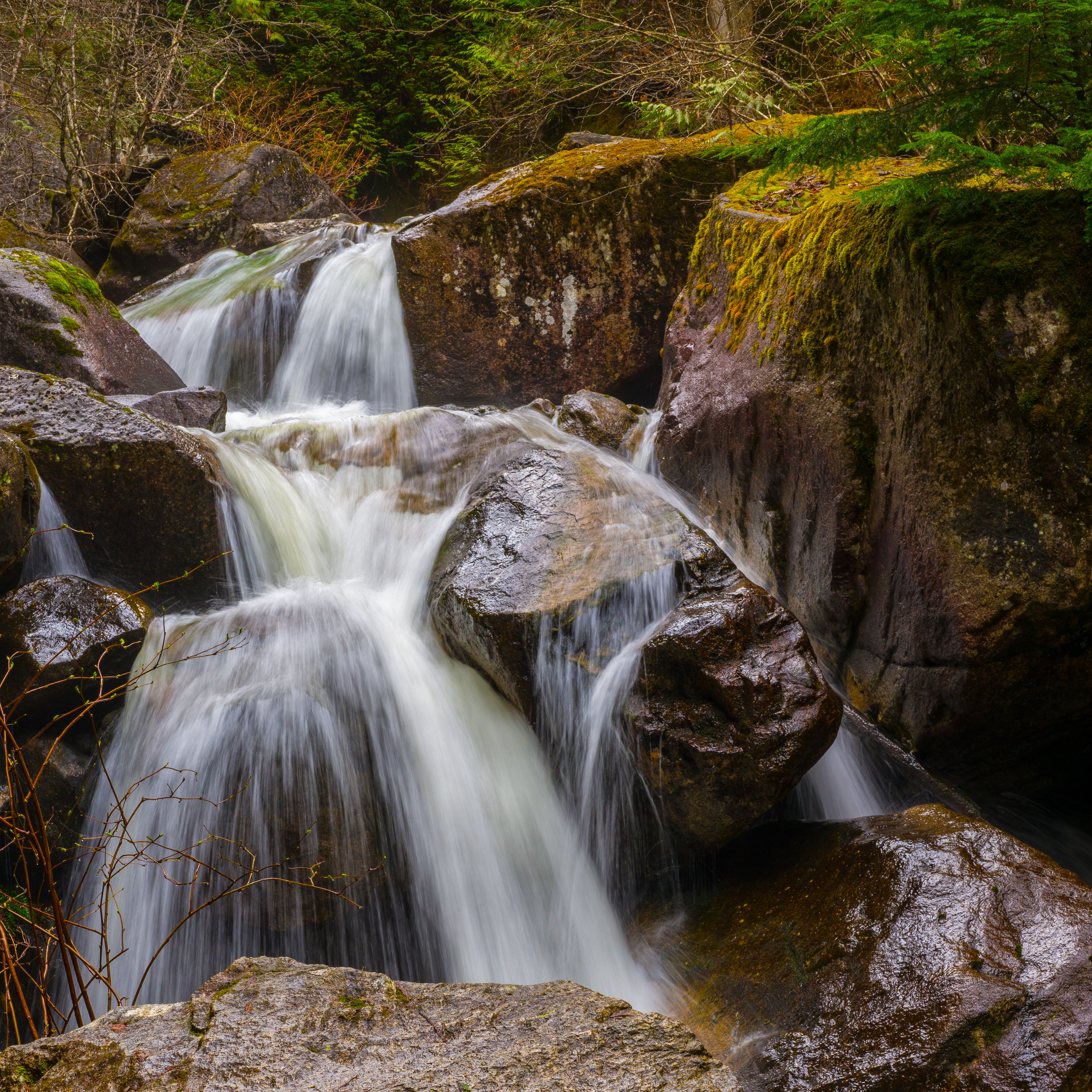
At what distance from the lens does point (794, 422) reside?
420 centimetres

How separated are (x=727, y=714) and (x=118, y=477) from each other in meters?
3.52

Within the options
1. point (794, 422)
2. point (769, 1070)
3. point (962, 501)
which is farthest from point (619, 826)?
point (794, 422)

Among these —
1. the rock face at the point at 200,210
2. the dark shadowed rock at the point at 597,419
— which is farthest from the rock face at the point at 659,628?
the rock face at the point at 200,210

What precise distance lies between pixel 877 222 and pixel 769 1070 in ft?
11.4

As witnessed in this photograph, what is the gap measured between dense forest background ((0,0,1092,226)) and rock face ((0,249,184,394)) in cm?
532

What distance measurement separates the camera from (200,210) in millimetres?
10617

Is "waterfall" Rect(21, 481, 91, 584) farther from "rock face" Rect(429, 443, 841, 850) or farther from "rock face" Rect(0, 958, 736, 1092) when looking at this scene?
"rock face" Rect(0, 958, 736, 1092)

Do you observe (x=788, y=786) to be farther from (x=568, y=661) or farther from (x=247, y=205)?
(x=247, y=205)

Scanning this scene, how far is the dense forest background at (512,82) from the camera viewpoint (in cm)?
265

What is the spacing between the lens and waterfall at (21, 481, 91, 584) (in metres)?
4.12

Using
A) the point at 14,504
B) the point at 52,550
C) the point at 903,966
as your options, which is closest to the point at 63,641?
the point at 14,504

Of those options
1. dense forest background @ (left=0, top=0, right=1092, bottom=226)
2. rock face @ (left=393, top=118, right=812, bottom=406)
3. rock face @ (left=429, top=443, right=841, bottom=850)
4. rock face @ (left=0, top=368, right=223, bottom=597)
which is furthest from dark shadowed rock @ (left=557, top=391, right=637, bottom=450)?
rock face @ (left=0, top=368, right=223, bottom=597)

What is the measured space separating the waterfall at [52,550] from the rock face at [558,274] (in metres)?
3.84

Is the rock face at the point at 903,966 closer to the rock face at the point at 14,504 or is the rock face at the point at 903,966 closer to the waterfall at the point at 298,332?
the rock face at the point at 14,504
